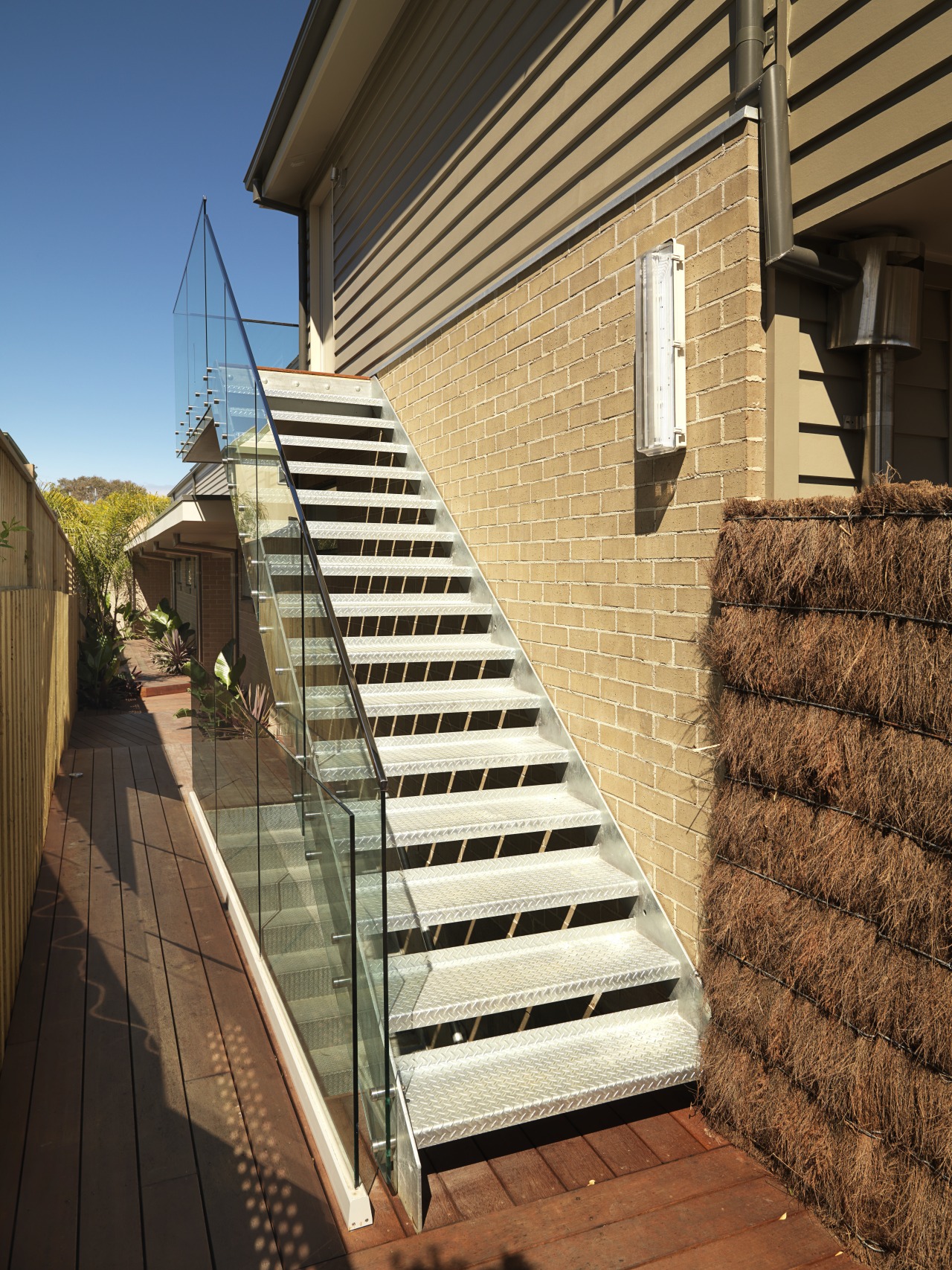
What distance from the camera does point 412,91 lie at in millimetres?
6625

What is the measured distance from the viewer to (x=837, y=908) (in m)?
2.47

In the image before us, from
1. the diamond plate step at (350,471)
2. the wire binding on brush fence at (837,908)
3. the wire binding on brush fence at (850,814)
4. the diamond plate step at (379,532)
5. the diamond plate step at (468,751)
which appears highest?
the diamond plate step at (350,471)

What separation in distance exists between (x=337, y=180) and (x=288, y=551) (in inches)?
253

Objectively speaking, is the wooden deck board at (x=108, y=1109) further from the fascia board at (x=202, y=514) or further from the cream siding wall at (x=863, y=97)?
the fascia board at (x=202, y=514)

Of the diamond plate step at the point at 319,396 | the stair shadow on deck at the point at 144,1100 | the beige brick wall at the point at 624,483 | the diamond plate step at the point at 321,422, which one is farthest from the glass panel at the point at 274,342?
the stair shadow on deck at the point at 144,1100

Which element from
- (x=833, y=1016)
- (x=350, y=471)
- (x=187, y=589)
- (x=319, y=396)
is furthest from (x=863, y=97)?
(x=187, y=589)

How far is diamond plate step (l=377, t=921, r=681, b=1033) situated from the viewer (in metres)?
2.96

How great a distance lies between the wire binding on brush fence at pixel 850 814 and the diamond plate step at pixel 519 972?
881 millimetres

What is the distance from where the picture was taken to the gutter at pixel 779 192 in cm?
295

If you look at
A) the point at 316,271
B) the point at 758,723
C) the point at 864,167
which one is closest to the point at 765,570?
the point at 758,723

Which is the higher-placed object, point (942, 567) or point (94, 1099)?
point (942, 567)

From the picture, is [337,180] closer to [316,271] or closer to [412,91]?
[316,271]

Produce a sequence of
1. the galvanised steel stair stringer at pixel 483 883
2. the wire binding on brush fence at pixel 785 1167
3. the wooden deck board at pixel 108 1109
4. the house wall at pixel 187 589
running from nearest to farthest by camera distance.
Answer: the wire binding on brush fence at pixel 785 1167
the wooden deck board at pixel 108 1109
the galvanised steel stair stringer at pixel 483 883
the house wall at pixel 187 589

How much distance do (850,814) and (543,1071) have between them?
1327 mm
